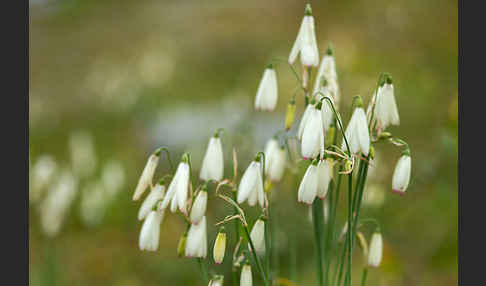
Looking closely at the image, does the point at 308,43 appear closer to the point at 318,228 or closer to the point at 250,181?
the point at 250,181

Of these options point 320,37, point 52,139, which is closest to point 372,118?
point 52,139

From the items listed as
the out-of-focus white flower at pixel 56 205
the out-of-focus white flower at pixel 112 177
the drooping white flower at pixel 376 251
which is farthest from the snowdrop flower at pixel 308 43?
the out-of-focus white flower at pixel 112 177

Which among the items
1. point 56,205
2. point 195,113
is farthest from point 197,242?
point 195,113

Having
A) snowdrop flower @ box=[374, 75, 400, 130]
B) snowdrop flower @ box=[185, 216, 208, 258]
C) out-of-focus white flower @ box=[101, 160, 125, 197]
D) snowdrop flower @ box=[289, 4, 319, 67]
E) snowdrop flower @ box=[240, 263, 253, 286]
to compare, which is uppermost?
snowdrop flower @ box=[289, 4, 319, 67]

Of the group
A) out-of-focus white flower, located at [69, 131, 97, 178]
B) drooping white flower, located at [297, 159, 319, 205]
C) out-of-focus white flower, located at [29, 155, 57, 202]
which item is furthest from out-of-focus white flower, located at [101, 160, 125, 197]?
drooping white flower, located at [297, 159, 319, 205]

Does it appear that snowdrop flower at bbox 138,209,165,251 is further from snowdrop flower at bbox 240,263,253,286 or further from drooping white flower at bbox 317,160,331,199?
drooping white flower at bbox 317,160,331,199

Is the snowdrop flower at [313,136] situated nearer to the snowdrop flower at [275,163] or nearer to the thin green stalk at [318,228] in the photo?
the thin green stalk at [318,228]

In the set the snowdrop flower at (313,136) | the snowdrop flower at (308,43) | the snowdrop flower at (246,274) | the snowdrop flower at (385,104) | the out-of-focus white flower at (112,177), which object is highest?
the snowdrop flower at (308,43)
